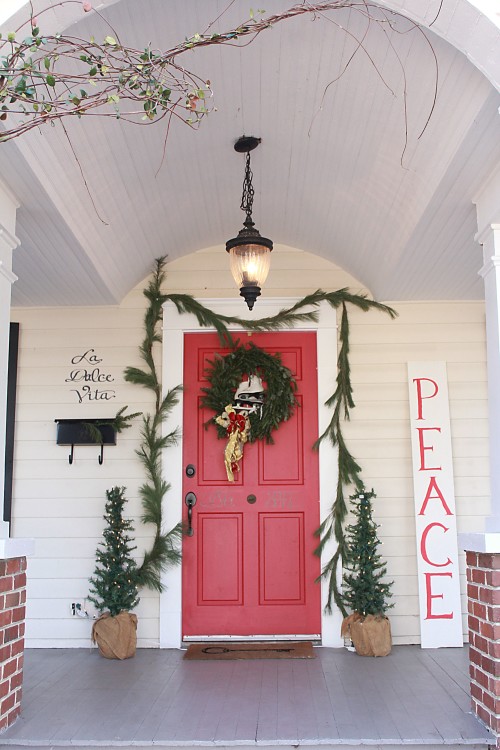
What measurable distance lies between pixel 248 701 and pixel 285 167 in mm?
2741

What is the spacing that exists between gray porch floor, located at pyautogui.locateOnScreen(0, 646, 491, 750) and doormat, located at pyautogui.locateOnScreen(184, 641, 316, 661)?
0.26 feet

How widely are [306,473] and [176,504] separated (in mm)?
875

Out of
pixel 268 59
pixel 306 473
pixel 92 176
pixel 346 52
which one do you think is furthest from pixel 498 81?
pixel 306 473

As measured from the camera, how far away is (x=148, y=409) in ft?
16.6

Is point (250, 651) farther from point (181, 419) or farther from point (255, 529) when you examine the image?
point (181, 419)

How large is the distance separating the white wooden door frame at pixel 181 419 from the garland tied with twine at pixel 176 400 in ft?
0.13

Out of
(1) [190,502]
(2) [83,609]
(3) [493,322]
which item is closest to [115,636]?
(2) [83,609]

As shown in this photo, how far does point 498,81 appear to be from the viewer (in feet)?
8.53

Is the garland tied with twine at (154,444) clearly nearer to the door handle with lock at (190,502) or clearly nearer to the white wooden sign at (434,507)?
the door handle with lock at (190,502)

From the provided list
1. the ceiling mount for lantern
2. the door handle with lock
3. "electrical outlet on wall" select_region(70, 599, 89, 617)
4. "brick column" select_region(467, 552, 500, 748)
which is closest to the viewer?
"brick column" select_region(467, 552, 500, 748)

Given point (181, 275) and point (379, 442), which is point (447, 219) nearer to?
point (379, 442)

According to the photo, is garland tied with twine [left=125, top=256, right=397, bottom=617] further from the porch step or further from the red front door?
the porch step

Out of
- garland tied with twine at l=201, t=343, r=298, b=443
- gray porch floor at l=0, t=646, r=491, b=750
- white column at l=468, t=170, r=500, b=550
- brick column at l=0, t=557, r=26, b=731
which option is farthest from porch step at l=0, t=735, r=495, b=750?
garland tied with twine at l=201, t=343, r=298, b=443

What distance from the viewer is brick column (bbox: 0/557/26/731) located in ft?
9.85
